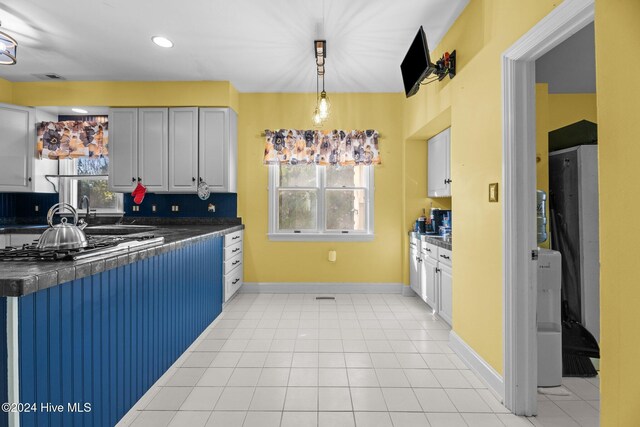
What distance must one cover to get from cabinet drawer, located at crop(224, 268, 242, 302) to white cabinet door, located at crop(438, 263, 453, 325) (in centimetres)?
237

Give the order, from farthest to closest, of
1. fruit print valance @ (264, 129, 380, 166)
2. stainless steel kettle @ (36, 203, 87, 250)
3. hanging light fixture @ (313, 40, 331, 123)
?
fruit print valance @ (264, 129, 380, 166)
hanging light fixture @ (313, 40, 331, 123)
stainless steel kettle @ (36, 203, 87, 250)

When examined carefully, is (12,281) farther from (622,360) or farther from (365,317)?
(365,317)

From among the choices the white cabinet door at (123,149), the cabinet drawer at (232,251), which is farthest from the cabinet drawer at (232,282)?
the white cabinet door at (123,149)

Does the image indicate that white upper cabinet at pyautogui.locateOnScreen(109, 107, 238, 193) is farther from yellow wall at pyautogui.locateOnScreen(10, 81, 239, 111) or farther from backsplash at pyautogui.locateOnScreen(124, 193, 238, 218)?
backsplash at pyautogui.locateOnScreen(124, 193, 238, 218)

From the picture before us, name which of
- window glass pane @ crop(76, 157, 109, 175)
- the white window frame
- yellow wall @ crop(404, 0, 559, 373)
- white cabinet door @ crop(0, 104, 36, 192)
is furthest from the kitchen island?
→ white cabinet door @ crop(0, 104, 36, 192)

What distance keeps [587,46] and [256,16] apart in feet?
8.99

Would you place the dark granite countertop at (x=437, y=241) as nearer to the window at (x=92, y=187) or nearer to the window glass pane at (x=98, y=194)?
the window at (x=92, y=187)

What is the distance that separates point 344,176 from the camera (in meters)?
4.89

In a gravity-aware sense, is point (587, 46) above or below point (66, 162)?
above

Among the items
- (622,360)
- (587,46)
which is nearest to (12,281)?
(622,360)

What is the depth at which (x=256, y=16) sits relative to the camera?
115 inches

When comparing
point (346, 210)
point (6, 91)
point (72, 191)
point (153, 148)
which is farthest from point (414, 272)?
point (6, 91)

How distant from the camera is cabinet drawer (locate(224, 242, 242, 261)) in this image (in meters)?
3.95

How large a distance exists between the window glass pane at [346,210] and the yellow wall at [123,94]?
1918 mm
